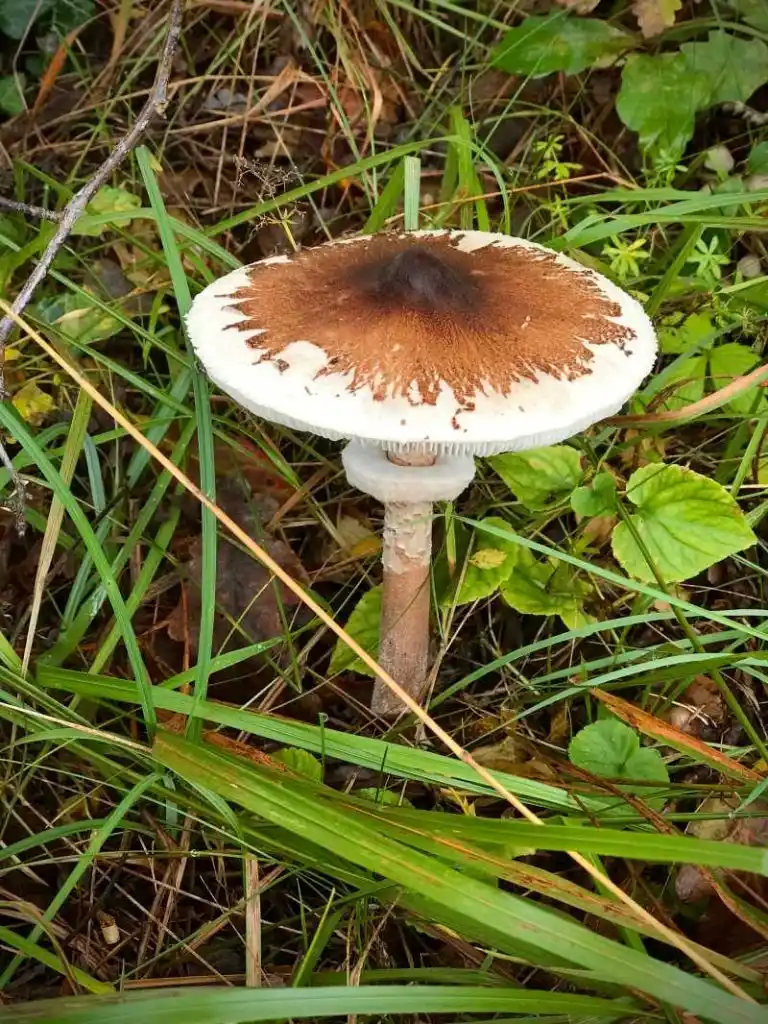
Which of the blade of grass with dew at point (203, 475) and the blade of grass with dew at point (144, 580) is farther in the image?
the blade of grass with dew at point (144, 580)

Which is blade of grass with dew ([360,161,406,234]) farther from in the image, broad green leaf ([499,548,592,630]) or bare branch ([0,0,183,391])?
broad green leaf ([499,548,592,630])

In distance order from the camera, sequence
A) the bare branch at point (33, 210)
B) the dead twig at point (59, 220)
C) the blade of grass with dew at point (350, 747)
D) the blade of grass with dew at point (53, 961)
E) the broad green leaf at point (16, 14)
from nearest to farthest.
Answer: the blade of grass with dew at point (53, 961) → the blade of grass with dew at point (350, 747) → the dead twig at point (59, 220) → the bare branch at point (33, 210) → the broad green leaf at point (16, 14)

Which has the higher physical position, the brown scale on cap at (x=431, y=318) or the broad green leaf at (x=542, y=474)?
the brown scale on cap at (x=431, y=318)

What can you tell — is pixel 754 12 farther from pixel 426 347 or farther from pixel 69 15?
pixel 69 15

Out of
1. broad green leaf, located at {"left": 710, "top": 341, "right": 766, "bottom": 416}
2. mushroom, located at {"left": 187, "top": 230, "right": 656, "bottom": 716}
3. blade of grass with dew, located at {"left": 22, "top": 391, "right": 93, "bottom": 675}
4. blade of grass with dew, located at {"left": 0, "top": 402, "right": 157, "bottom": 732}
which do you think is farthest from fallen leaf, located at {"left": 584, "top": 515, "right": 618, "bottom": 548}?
blade of grass with dew, located at {"left": 22, "top": 391, "right": 93, "bottom": 675}

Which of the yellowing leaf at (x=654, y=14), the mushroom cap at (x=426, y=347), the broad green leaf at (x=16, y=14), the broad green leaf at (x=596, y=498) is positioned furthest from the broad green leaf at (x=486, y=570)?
the broad green leaf at (x=16, y=14)

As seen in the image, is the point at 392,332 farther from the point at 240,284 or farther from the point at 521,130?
the point at 521,130

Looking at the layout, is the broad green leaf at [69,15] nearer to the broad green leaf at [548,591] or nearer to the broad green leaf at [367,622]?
the broad green leaf at [367,622]
